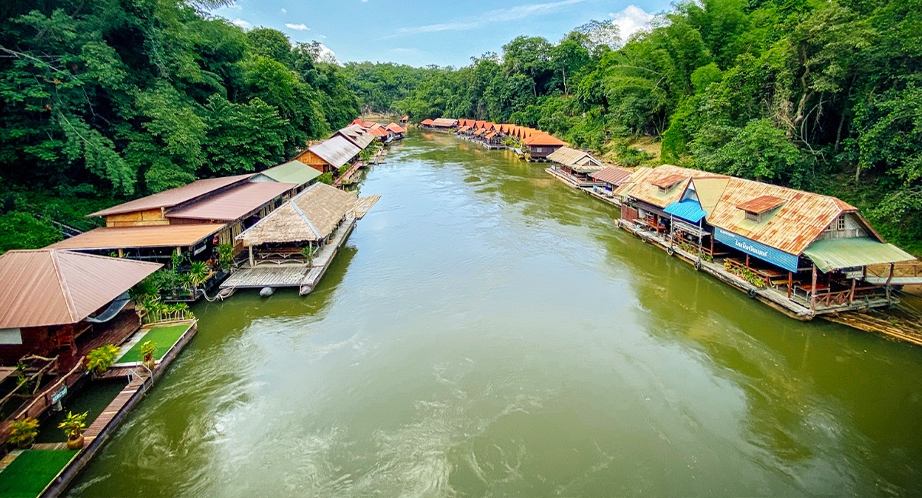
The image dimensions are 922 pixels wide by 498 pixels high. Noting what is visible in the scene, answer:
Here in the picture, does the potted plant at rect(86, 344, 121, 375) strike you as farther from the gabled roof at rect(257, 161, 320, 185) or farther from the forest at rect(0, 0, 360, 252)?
the gabled roof at rect(257, 161, 320, 185)

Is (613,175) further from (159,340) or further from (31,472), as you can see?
(31,472)

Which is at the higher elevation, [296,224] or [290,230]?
[296,224]

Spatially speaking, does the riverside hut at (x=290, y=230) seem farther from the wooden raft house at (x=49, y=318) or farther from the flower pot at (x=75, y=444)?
the flower pot at (x=75, y=444)

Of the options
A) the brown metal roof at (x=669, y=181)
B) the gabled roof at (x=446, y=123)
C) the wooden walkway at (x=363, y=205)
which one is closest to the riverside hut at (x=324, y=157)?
the wooden walkway at (x=363, y=205)

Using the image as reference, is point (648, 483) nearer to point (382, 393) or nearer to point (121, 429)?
point (382, 393)

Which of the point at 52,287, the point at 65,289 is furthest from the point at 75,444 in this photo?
the point at 52,287

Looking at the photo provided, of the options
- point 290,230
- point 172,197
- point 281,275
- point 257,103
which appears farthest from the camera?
point 257,103
